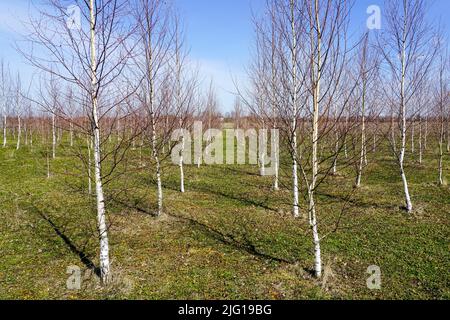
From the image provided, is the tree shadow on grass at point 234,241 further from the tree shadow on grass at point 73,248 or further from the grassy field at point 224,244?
the tree shadow on grass at point 73,248

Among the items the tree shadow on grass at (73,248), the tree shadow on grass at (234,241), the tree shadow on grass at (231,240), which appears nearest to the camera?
the tree shadow on grass at (73,248)

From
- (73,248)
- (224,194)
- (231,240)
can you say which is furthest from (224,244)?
(224,194)

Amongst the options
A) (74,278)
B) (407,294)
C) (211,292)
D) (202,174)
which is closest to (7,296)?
(74,278)

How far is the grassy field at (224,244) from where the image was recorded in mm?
4812

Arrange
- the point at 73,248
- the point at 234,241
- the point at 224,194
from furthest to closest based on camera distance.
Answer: the point at 224,194 → the point at 234,241 → the point at 73,248

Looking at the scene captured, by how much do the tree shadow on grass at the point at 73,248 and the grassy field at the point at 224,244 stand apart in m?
0.03

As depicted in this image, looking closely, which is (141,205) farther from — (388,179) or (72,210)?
(388,179)

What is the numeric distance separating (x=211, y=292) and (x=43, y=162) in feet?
52.2

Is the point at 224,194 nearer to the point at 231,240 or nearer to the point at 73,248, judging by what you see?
the point at 231,240

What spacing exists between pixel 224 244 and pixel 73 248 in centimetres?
337

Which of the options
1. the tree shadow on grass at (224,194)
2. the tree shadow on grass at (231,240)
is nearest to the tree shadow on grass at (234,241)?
the tree shadow on grass at (231,240)

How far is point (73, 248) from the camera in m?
6.35
